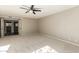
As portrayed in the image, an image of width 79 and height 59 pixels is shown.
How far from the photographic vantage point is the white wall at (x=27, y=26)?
1050 centimetres

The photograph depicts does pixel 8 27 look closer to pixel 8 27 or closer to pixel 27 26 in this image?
pixel 8 27

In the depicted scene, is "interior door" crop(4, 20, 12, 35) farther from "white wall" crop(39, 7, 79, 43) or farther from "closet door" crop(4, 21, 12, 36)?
"white wall" crop(39, 7, 79, 43)

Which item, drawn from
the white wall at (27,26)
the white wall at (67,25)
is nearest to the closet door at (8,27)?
the white wall at (27,26)

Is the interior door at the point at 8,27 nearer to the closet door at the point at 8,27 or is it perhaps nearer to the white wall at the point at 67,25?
the closet door at the point at 8,27

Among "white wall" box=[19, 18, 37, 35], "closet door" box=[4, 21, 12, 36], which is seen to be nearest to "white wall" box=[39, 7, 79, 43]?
"white wall" box=[19, 18, 37, 35]

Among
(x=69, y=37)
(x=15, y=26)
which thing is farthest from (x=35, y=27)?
(x=69, y=37)

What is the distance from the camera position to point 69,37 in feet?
19.3

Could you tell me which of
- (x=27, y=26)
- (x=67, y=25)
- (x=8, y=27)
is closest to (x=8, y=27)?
(x=8, y=27)

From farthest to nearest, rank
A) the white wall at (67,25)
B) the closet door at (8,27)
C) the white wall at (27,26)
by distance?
the closet door at (8,27) → the white wall at (27,26) → the white wall at (67,25)

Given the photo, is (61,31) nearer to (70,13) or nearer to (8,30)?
(70,13)

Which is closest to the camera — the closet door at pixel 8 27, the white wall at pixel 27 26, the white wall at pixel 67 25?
the white wall at pixel 67 25
